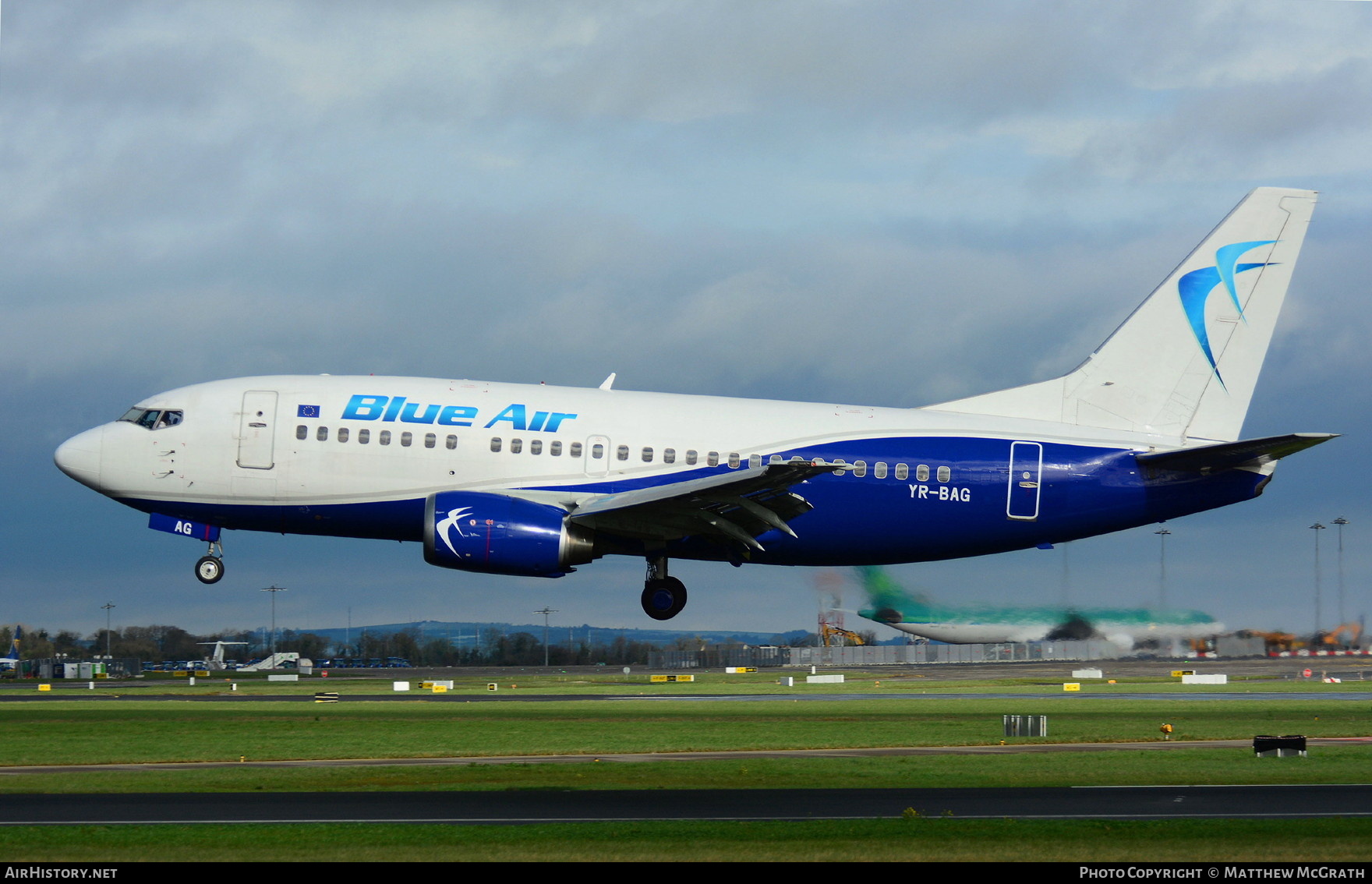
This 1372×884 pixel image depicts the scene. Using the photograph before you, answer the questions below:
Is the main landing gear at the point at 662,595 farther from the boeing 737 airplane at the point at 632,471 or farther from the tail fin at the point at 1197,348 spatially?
the tail fin at the point at 1197,348

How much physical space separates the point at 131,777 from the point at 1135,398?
91.9 feet

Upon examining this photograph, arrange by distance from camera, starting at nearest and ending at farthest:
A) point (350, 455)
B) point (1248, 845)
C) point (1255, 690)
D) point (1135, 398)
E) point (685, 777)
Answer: point (1248, 845) → point (685, 777) → point (350, 455) → point (1135, 398) → point (1255, 690)

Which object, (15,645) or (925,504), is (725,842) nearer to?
(925,504)

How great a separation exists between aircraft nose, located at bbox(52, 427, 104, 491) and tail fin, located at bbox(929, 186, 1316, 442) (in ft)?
75.6

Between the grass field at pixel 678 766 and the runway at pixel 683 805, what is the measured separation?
94 centimetres

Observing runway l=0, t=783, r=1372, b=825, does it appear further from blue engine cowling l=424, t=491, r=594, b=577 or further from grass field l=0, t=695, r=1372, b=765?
blue engine cowling l=424, t=491, r=594, b=577

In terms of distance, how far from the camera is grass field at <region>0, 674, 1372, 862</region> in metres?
19.0

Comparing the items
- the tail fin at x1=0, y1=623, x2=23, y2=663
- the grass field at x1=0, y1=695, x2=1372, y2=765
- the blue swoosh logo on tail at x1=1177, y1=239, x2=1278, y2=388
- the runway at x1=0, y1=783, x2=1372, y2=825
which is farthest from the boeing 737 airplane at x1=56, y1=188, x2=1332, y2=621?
the tail fin at x1=0, y1=623, x2=23, y2=663

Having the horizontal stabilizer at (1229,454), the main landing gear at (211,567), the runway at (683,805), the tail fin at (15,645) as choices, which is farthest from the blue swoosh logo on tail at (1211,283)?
the tail fin at (15,645)

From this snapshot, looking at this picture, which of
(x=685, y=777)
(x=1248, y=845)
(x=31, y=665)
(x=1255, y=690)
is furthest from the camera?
(x=31, y=665)

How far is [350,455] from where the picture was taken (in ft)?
122

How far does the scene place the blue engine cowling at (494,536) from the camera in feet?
116

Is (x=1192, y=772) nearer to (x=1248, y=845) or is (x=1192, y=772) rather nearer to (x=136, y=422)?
(x=1248, y=845)

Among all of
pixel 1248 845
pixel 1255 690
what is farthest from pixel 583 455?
pixel 1255 690
